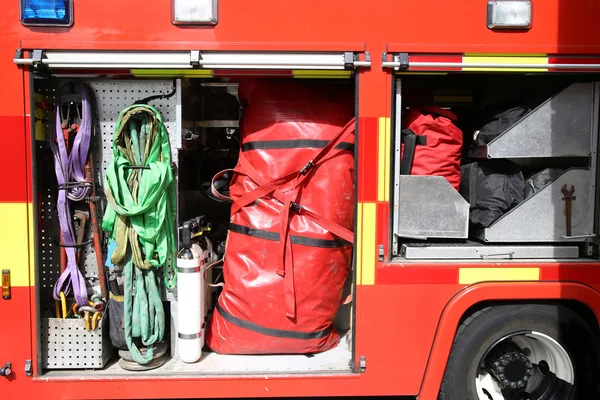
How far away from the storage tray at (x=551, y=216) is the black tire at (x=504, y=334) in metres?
0.41

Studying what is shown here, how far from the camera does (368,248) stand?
8.55ft

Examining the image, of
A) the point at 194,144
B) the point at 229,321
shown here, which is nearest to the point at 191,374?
the point at 229,321

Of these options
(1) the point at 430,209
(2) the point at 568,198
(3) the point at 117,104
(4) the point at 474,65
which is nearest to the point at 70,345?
(3) the point at 117,104

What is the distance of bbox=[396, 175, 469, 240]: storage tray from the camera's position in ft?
8.83

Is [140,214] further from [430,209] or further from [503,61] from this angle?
[503,61]

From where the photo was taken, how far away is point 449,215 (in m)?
2.71

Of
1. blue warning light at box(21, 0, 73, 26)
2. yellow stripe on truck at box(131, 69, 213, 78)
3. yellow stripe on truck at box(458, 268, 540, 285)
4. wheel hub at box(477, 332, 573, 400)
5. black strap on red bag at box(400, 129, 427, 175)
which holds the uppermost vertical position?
blue warning light at box(21, 0, 73, 26)

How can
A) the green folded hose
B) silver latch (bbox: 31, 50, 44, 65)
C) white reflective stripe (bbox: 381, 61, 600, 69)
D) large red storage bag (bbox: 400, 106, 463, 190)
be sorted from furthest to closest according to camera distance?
large red storage bag (bbox: 400, 106, 463, 190) → the green folded hose → white reflective stripe (bbox: 381, 61, 600, 69) → silver latch (bbox: 31, 50, 44, 65)

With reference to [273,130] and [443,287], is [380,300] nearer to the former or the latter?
[443,287]

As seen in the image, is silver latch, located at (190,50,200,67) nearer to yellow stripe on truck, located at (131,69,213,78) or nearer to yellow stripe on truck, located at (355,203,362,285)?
yellow stripe on truck, located at (131,69,213,78)

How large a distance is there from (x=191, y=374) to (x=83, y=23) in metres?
2.02

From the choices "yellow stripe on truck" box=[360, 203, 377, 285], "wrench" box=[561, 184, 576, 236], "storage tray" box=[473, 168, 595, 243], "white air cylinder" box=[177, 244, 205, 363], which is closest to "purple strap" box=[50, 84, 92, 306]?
"white air cylinder" box=[177, 244, 205, 363]

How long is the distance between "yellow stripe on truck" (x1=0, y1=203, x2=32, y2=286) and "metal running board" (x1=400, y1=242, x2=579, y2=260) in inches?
83.0

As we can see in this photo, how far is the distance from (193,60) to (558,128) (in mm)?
2107
